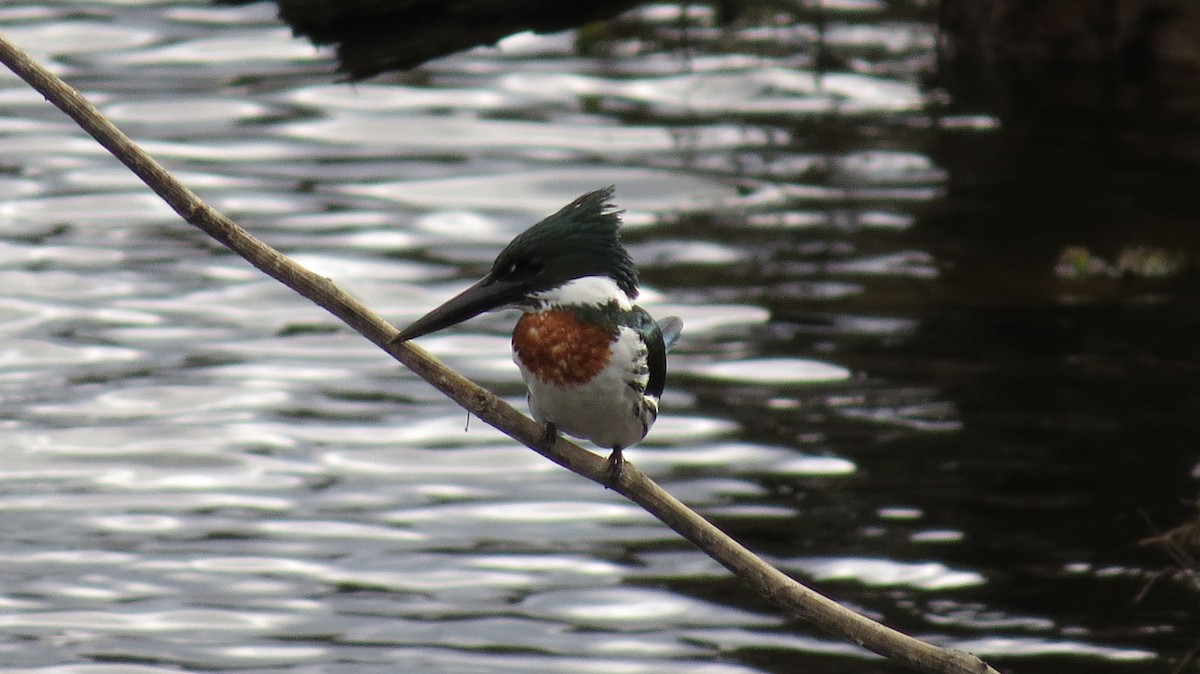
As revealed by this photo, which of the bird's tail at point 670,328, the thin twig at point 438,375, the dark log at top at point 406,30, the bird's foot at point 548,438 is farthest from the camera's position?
the dark log at top at point 406,30

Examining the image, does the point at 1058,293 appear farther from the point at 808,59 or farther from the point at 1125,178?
the point at 808,59

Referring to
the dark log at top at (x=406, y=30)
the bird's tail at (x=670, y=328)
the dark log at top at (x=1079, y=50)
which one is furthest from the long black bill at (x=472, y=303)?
the dark log at top at (x=1079, y=50)

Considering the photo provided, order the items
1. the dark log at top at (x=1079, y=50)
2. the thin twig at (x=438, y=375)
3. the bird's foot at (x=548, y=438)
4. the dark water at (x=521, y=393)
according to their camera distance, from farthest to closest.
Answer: the dark log at top at (x=1079, y=50), the dark water at (x=521, y=393), the bird's foot at (x=548, y=438), the thin twig at (x=438, y=375)

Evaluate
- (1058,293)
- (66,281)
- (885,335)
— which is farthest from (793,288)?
(66,281)

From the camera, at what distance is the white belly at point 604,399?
3.34 metres

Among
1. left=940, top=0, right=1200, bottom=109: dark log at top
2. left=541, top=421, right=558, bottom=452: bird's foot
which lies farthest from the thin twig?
left=940, top=0, right=1200, bottom=109: dark log at top

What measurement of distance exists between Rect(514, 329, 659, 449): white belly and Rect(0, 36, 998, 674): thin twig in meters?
0.07

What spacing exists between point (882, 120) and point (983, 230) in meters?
2.32

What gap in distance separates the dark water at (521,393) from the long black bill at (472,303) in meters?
2.66

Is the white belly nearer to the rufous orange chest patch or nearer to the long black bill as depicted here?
the rufous orange chest patch

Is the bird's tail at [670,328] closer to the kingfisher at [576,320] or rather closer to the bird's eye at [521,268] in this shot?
the kingfisher at [576,320]

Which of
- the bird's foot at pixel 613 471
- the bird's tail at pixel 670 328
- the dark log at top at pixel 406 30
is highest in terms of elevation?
→ the dark log at top at pixel 406 30

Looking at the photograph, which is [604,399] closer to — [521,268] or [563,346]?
[563,346]

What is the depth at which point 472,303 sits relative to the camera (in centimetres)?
316
